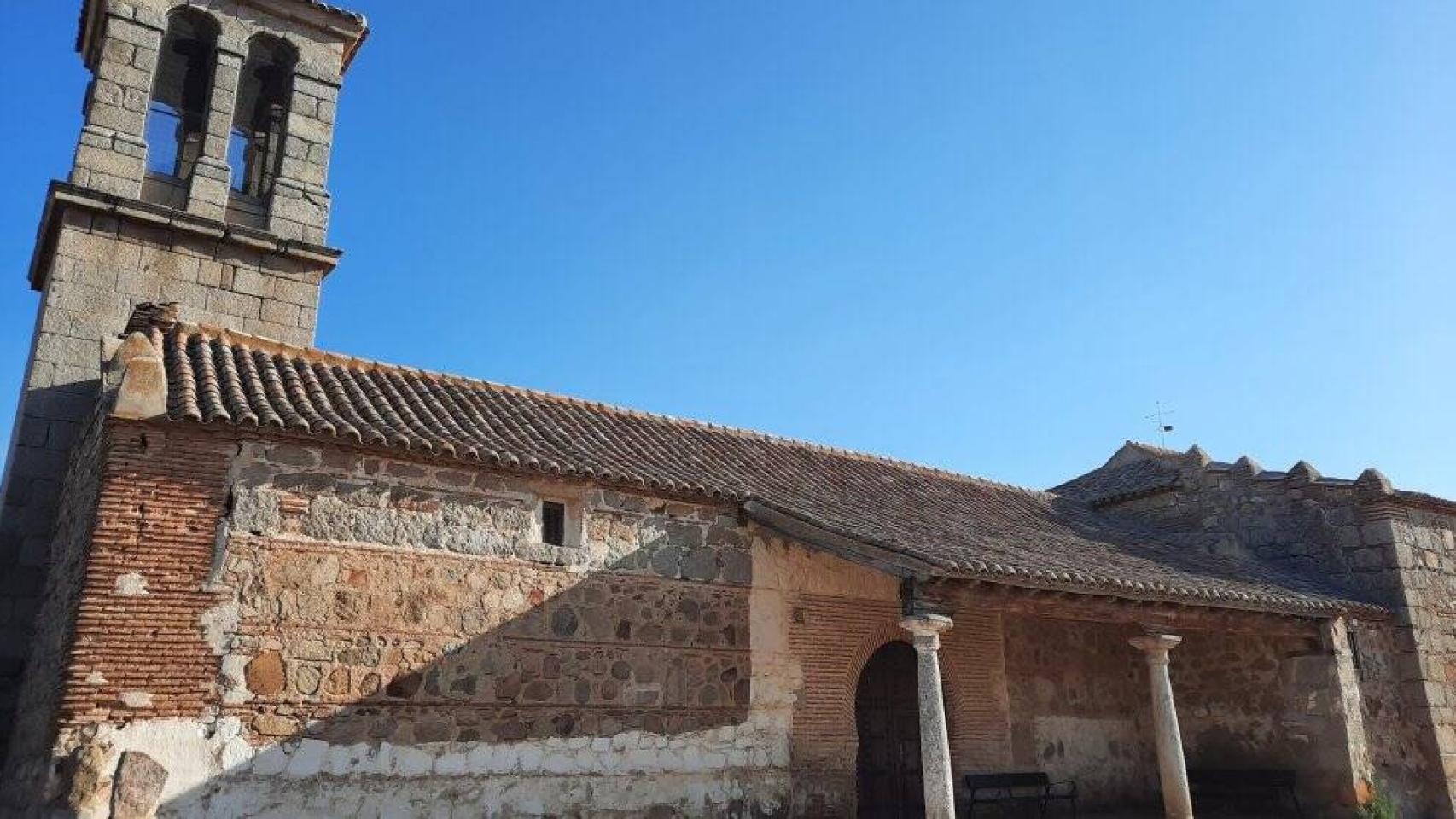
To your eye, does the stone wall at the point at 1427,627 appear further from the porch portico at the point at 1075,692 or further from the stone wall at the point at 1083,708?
the stone wall at the point at 1083,708

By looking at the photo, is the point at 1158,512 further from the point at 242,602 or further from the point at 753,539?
the point at 242,602

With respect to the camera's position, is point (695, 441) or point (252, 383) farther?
point (695, 441)

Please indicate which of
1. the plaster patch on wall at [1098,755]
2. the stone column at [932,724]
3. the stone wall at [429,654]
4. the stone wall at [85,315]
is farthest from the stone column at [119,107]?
the plaster patch on wall at [1098,755]

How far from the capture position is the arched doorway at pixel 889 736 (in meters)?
10.4

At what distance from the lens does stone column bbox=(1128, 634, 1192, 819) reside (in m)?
10.1

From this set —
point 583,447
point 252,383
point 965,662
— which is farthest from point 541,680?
point 965,662

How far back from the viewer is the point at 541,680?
8.38 metres

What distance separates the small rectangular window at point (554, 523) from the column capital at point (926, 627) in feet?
9.96

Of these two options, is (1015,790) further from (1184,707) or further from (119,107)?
(119,107)

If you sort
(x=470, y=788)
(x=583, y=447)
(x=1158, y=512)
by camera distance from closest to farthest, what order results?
1. (x=470, y=788)
2. (x=583, y=447)
3. (x=1158, y=512)

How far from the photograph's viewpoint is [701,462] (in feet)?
35.3

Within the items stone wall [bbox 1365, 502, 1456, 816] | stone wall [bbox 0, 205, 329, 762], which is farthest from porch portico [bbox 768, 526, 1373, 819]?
stone wall [bbox 0, 205, 329, 762]

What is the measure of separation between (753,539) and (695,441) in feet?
6.77

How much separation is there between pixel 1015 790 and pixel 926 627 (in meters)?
3.71
